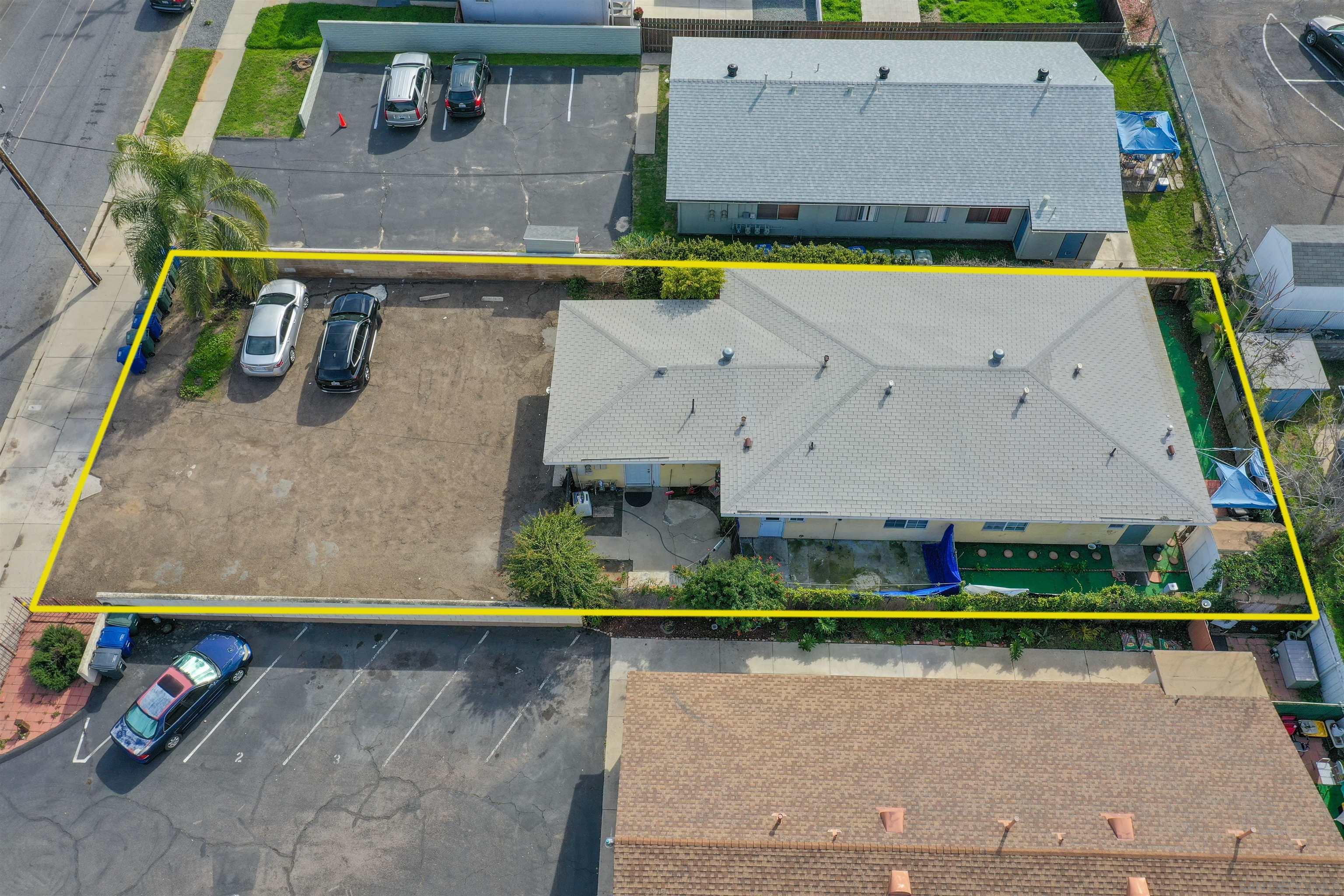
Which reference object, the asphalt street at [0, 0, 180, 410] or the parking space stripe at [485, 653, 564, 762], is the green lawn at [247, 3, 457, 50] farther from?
the parking space stripe at [485, 653, 564, 762]

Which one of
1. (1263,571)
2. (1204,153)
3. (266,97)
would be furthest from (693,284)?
(1204,153)

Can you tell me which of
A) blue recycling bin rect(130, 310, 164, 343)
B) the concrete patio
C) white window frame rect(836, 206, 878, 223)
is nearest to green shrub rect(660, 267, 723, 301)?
white window frame rect(836, 206, 878, 223)

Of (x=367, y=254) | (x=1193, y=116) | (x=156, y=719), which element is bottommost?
(x=156, y=719)

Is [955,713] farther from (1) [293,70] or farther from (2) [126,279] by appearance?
(1) [293,70]

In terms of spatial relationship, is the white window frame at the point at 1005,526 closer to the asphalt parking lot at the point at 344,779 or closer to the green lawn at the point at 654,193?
the asphalt parking lot at the point at 344,779

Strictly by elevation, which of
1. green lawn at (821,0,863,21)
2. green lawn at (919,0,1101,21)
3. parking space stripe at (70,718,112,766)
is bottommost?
parking space stripe at (70,718,112,766)

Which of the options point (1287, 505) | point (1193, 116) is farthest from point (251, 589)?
point (1193, 116)
